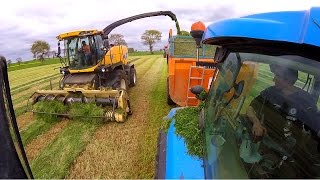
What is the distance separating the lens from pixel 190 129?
2307 millimetres

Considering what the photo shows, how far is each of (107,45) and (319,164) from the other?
32.0ft

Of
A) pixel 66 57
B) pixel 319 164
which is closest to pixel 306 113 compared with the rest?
pixel 319 164

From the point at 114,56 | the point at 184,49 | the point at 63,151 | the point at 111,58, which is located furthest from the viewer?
the point at 114,56

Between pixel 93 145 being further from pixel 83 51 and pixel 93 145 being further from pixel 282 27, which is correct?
pixel 282 27

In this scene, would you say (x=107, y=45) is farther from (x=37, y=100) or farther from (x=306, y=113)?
(x=306, y=113)

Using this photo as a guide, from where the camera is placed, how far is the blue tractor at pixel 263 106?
3.93 feet

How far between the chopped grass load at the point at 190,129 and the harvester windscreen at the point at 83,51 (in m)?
7.58

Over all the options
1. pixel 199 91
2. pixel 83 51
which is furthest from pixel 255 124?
pixel 83 51

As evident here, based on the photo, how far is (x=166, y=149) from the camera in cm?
225

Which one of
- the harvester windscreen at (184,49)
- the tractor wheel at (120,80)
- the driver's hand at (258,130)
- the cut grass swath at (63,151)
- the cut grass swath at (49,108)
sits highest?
the harvester windscreen at (184,49)

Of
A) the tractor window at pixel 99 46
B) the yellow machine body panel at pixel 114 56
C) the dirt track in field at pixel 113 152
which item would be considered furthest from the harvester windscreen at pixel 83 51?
the dirt track in field at pixel 113 152

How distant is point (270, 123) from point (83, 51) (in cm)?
899

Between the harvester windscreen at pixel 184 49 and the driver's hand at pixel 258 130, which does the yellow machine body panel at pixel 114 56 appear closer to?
the harvester windscreen at pixel 184 49

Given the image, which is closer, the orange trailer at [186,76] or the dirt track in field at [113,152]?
the dirt track in field at [113,152]
